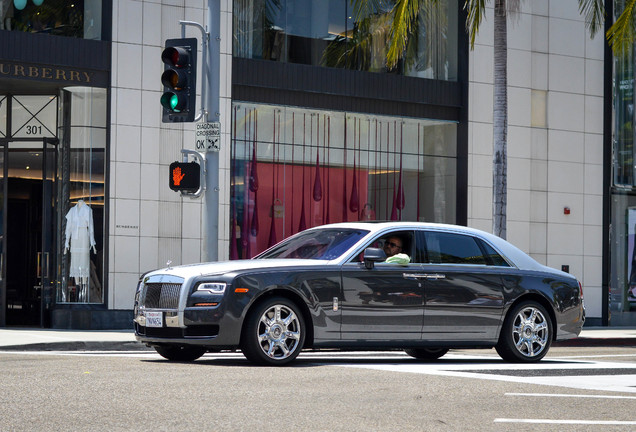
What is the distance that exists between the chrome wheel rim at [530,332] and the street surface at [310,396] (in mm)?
720

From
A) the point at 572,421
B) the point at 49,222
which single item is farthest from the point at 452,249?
the point at 49,222

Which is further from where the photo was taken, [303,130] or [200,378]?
[303,130]

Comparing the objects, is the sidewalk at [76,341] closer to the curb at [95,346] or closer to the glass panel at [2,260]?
the curb at [95,346]

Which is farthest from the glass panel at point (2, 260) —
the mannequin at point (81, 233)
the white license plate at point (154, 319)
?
the white license plate at point (154, 319)

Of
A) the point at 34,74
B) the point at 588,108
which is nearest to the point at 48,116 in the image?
the point at 34,74

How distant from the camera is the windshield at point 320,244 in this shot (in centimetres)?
1196

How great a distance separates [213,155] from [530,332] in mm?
5494

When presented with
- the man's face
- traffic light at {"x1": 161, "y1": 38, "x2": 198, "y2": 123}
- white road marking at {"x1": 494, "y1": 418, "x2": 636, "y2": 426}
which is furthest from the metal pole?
white road marking at {"x1": 494, "y1": 418, "x2": 636, "y2": 426}

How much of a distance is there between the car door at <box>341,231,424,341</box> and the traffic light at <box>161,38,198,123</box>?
4.07m

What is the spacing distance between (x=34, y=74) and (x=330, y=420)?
14773mm

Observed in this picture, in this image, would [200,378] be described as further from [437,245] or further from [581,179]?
[581,179]

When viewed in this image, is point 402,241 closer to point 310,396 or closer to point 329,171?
point 310,396

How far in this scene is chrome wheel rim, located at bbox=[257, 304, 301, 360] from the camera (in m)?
11.1

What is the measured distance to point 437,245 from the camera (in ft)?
41.3
